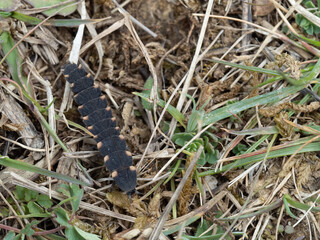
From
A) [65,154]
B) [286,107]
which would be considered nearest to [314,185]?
[286,107]

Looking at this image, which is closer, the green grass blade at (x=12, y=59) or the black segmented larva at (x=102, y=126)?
the black segmented larva at (x=102, y=126)

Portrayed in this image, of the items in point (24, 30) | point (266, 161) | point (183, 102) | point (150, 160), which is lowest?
point (266, 161)

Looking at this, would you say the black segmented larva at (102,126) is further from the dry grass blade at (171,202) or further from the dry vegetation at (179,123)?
the dry grass blade at (171,202)

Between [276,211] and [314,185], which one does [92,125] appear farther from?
[314,185]

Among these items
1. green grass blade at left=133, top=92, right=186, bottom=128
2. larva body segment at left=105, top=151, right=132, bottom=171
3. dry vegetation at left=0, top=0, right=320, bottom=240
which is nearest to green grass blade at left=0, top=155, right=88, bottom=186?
dry vegetation at left=0, top=0, right=320, bottom=240

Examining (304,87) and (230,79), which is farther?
(230,79)

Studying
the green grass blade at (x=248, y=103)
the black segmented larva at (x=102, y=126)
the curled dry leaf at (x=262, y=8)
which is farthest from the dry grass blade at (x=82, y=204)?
the curled dry leaf at (x=262, y=8)
